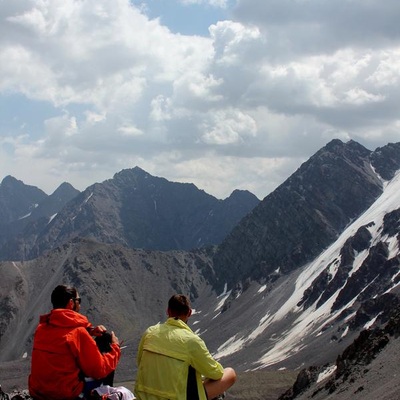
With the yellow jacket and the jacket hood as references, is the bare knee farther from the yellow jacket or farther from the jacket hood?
the jacket hood

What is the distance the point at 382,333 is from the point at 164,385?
61.4 metres

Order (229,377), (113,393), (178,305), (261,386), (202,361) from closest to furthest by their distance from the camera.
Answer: (202,361)
(113,393)
(229,377)
(178,305)
(261,386)

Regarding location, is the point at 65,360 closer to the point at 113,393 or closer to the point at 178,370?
the point at 113,393

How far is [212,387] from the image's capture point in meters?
12.3

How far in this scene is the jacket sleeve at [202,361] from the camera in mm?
12070

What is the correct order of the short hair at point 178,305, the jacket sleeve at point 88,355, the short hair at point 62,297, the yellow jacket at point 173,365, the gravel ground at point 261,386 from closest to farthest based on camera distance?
the jacket sleeve at point 88,355
the yellow jacket at point 173,365
the short hair at point 62,297
the short hair at point 178,305
the gravel ground at point 261,386

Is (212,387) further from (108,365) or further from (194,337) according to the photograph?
(108,365)

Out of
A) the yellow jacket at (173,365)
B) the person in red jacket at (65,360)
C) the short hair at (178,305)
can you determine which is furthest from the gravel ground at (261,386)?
the short hair at (178,305)

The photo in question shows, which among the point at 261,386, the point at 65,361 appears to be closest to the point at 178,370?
the point at 65,361

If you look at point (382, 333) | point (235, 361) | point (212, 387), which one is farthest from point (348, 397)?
point (235, 361)

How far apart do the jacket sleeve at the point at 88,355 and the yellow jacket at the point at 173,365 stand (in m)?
0.82

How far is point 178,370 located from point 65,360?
6.85 ft

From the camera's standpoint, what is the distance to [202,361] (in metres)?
12.1

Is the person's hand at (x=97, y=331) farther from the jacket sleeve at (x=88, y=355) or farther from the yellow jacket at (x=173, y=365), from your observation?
the yellow jacket at (x=173, y=365)
